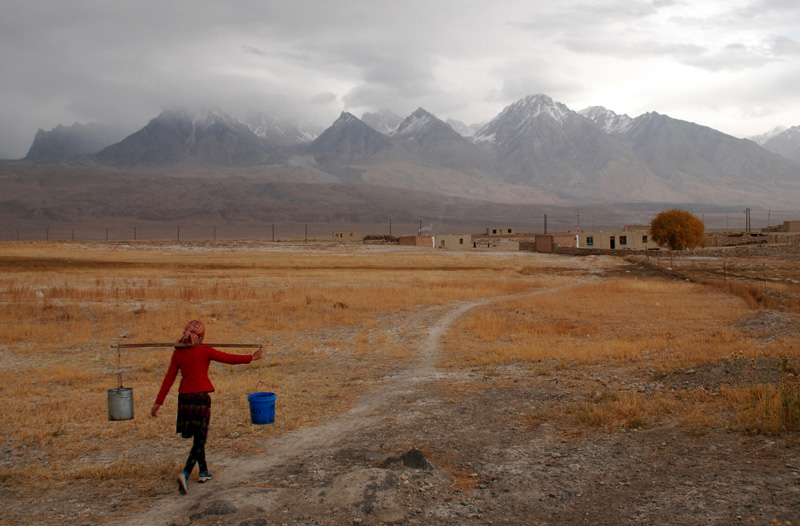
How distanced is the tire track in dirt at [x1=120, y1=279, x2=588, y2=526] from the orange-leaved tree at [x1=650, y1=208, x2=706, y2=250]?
238 ft

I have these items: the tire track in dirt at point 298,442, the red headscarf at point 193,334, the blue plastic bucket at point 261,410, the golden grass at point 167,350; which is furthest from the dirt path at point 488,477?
the red headscarf at point 193,334

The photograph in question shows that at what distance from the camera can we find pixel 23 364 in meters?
15.9

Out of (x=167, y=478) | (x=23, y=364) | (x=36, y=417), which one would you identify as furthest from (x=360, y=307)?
(x=167, y=478)

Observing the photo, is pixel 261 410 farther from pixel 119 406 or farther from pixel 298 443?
pixel 119 406

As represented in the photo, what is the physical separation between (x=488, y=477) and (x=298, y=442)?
120 inches

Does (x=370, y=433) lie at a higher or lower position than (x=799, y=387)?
lower

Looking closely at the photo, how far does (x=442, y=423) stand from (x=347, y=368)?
559cm

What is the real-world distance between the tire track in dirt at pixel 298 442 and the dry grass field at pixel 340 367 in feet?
0.76

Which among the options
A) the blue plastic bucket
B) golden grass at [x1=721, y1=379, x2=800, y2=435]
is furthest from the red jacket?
golden grass at [x1=721, y1=379, x2=800, y2=435]

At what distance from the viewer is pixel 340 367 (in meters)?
15.5

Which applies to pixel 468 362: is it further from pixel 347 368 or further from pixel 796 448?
pixel 796 448

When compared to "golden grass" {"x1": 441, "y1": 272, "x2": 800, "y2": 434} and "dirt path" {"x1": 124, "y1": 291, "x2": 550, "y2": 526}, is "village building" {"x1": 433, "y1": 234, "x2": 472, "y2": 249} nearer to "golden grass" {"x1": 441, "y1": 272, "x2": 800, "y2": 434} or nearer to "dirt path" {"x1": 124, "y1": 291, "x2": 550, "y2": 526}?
"golden grass" {"x1": 441, "y1": 272, "x2": 800, "y2": 434}

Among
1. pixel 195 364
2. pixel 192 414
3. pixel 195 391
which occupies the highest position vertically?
pixel 195 364

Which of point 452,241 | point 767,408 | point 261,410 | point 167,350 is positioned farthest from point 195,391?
point 452,241
